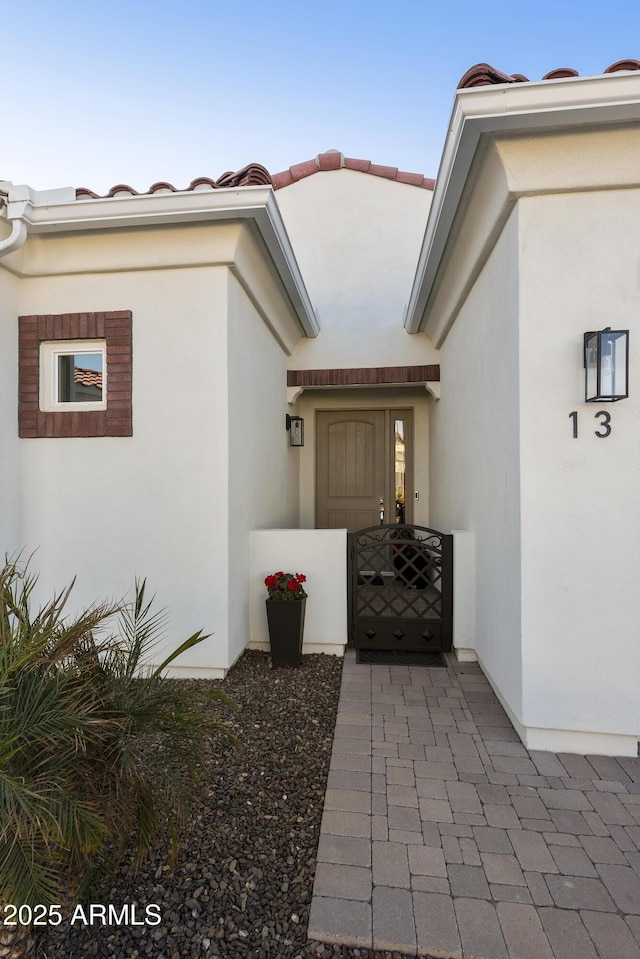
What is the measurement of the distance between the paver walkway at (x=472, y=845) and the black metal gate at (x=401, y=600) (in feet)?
3.86

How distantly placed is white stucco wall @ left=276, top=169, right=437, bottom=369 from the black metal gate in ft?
9.48

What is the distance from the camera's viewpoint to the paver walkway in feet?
5.32

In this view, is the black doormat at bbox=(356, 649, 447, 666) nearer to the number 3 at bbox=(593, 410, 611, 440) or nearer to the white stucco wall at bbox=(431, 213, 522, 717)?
the white stucco wall at bbox=(431, 213, 522, 717)

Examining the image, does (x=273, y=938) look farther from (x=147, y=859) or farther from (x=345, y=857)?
(x=147, y=859)

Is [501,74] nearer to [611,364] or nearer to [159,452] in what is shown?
[611,364]

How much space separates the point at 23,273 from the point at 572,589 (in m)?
Answer: 4.94

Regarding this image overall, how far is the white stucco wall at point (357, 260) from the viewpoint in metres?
6.32

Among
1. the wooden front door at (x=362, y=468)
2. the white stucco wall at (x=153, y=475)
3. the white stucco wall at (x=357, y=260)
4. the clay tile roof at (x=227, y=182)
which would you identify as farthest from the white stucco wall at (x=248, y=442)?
the wooden front door at (x=362, y=468)

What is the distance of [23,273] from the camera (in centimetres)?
393

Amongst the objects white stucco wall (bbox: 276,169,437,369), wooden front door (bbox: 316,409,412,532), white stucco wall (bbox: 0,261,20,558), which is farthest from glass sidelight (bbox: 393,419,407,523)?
white stucco wall (bbox: 0,261,20,558)

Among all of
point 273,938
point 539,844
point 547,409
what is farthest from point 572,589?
point 273,938

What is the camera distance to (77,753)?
146 cm

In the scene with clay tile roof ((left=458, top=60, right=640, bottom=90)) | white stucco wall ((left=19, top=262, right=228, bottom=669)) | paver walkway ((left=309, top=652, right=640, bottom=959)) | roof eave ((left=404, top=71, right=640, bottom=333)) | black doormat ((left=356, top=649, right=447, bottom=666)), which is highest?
clay tile roof ((left=458, top=60, right=640, bottom=90))

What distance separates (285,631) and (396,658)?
1.13m
